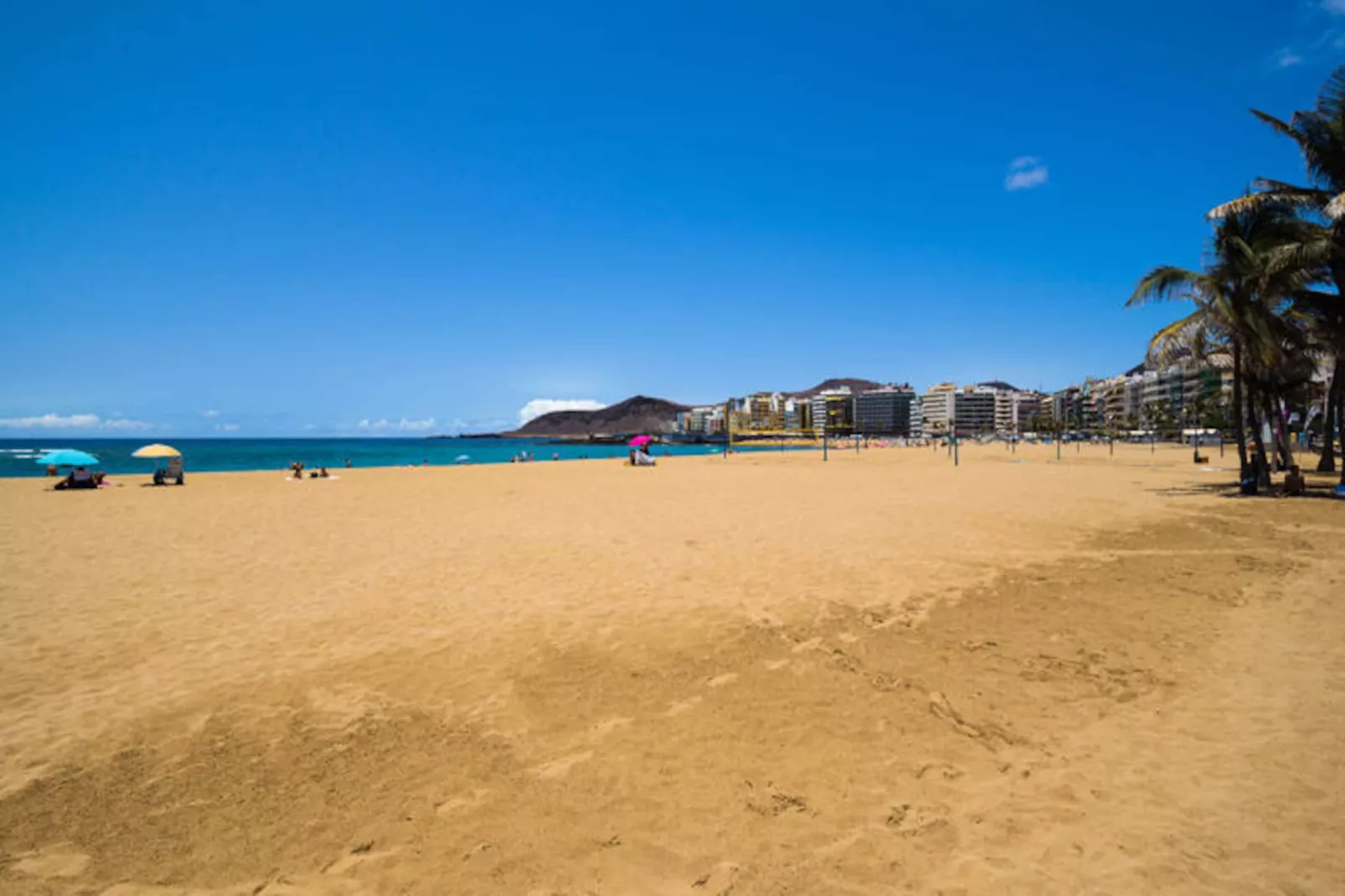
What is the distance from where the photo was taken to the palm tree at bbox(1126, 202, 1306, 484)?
1585 cm

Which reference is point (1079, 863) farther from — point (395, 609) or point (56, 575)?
point (56, 575)

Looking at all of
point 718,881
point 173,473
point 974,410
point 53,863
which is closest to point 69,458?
point 173,473

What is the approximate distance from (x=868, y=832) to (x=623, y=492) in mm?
18004

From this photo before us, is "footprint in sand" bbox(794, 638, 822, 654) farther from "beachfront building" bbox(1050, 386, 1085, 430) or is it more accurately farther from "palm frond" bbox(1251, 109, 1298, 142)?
"beachfront building" bbox(1050, 386, 1085, 430)

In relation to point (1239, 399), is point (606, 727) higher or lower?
lower

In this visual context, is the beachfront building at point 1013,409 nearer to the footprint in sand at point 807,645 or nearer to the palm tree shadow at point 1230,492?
the palm tree shadow at point 1230,492

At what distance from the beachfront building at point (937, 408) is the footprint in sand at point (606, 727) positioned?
18880 cm

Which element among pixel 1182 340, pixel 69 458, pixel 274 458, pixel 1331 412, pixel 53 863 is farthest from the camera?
pixel 274 458

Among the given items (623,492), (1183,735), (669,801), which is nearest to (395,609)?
(669,801)

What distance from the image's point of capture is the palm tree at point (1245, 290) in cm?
1585

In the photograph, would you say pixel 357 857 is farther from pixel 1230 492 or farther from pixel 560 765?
pixel 1230 492

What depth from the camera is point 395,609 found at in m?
7.29

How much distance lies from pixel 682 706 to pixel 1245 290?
65.0 ft

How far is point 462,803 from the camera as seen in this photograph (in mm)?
3609
